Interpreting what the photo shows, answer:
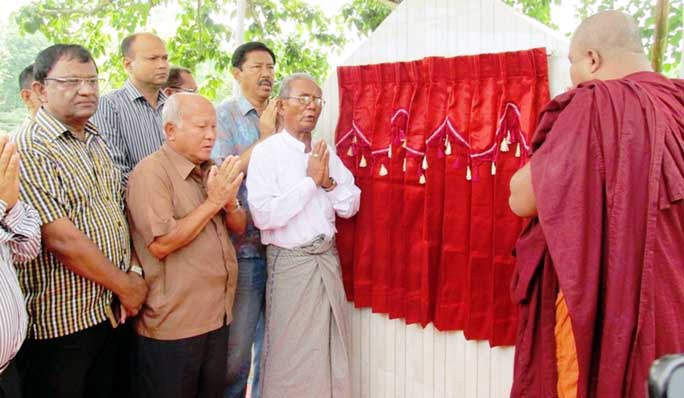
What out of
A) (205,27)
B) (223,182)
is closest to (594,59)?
(223,182)

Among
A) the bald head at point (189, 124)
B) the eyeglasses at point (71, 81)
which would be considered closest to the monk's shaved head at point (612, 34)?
the bald head at point (189, 124)

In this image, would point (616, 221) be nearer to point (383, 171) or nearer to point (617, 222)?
point (617, 222)

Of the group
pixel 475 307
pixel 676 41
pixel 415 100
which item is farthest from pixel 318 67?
pixel 475 307

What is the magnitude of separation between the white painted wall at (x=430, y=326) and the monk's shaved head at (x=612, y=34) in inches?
15.1

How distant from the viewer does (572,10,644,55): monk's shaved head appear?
1.86 meters

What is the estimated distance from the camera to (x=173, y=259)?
239cm

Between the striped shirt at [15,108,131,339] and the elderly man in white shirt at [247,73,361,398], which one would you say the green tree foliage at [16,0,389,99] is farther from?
the striped shirt at [15,108,131,339]

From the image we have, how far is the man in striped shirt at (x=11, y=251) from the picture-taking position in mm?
1827

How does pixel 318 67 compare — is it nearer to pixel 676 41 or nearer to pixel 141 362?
pixel 676 41

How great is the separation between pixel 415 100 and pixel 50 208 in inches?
60.2

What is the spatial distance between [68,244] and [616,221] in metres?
1.74

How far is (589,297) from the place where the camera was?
1699mm

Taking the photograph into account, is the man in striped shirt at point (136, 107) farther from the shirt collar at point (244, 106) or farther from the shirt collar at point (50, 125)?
the shirt collar at point (50, 125)

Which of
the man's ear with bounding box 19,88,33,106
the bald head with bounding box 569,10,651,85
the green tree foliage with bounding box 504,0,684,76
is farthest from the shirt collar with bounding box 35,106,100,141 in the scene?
the green tree foliage with bounding box 504,0,684,76
